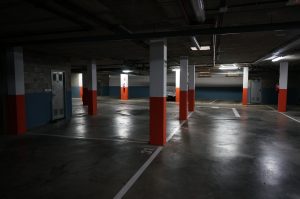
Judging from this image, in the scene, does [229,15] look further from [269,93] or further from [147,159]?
[269,93]

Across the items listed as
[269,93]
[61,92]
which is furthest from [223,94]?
[61,92]

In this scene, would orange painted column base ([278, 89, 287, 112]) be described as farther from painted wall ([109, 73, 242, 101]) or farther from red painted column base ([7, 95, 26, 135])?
red painted column base ([7, 95, 26, 135])

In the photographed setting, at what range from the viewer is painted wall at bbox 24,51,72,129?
750cm

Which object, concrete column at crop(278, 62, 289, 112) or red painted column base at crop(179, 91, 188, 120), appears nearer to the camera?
red painted column base at crop(179, 91, 188, 120)

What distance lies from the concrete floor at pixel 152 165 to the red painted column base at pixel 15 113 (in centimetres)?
37

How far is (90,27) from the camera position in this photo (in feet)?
15.1

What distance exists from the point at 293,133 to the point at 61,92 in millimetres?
8952

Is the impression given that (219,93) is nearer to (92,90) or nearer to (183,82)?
(183,82)

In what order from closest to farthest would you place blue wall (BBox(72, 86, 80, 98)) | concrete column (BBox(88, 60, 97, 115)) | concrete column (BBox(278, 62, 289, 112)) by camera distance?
1. concrete column (BBox(88, 60, 97, 115))
2. concrete column (BBox(278, 62, 289, 112))
3. blue wall (BBox(72, 86, 80, 98))

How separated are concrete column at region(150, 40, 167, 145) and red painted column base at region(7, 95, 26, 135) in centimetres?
429

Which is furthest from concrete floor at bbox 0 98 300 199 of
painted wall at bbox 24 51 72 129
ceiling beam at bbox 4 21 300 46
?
ceiling beam at bbox 4 21 300 46

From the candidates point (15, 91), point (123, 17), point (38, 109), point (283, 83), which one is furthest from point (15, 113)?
point (283, 83)

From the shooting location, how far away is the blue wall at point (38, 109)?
299 inches

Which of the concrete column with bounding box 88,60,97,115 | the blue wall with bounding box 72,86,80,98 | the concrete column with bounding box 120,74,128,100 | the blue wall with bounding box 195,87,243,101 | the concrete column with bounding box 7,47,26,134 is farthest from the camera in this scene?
the blue wall with bounding box 72,86,80,98
